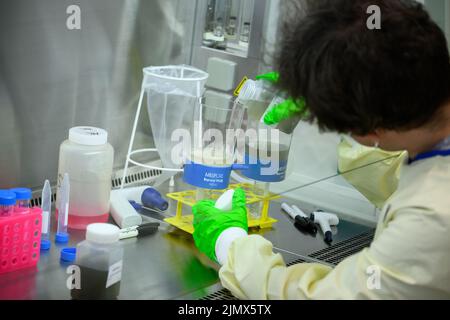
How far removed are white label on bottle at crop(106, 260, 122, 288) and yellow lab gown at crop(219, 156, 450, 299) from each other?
0.94 feet

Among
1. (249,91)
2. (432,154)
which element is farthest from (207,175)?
(432,154)

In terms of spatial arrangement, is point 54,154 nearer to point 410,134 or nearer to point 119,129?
point 119,129

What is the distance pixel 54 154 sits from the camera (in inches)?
77.7

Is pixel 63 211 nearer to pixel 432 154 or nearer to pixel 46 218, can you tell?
pixel 46 218

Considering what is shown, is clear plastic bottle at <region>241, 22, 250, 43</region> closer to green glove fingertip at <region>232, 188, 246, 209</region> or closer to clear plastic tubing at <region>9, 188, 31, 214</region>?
green glove fingertip at <region>232, 188, 246, 209</region>

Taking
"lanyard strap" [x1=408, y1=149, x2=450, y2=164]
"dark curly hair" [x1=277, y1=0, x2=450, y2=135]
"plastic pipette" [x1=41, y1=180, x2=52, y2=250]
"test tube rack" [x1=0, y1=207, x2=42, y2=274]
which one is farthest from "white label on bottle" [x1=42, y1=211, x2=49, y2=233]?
"lanyard strap" [x1=408, y1=149, x2=450, y2=164]

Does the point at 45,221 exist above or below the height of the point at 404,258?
below

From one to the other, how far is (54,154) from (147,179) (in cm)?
35

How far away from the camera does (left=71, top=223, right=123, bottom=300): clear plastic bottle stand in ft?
4.65

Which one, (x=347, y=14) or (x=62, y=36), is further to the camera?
(x=62, y=36)

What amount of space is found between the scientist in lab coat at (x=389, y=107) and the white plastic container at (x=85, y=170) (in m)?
0.66

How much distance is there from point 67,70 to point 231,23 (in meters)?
0.66

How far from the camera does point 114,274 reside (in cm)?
145
